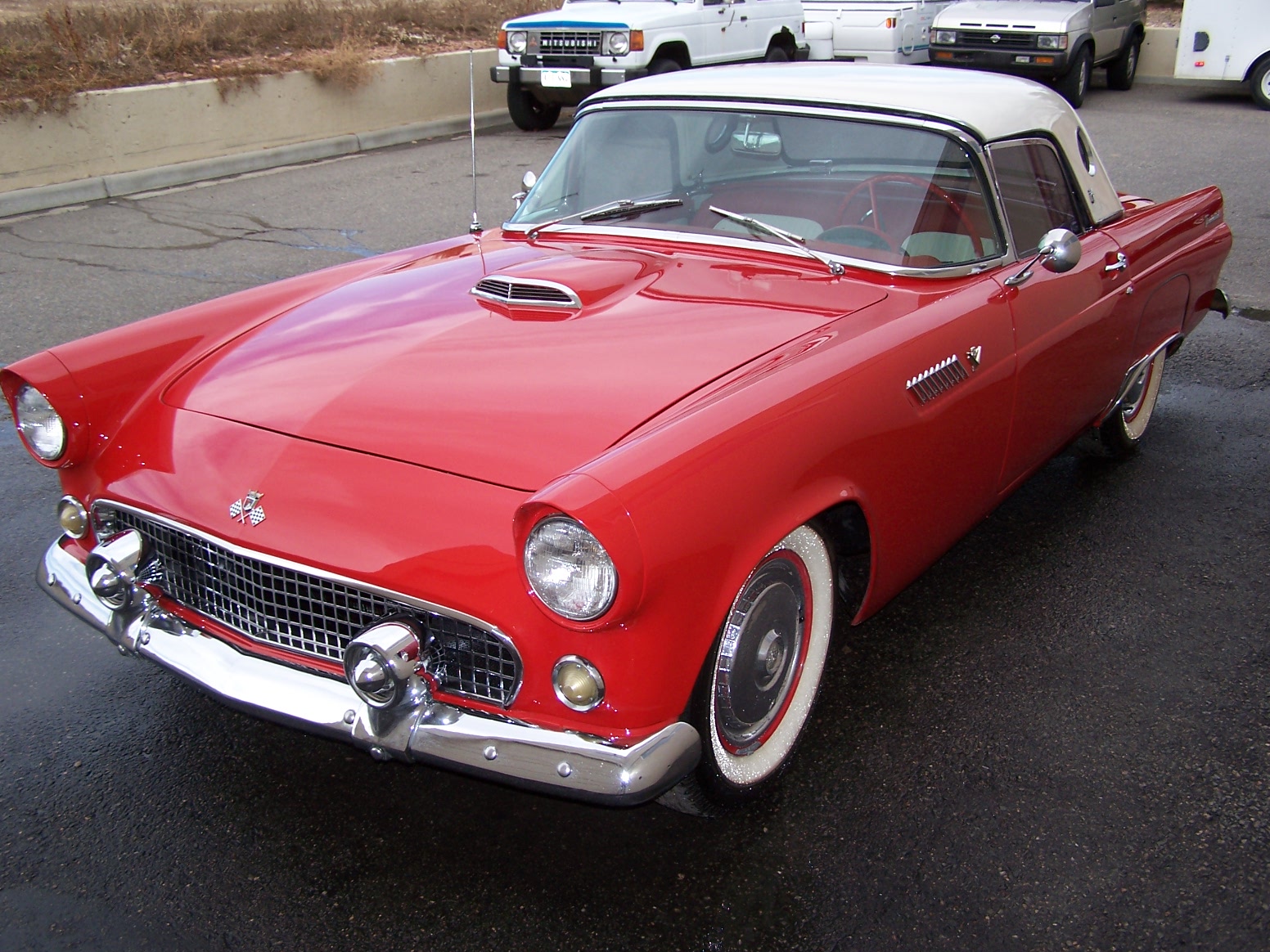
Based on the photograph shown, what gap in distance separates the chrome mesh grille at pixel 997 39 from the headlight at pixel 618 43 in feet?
15.6

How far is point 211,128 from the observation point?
10711 mm

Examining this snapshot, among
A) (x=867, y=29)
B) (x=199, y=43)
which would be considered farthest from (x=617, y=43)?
(x=867, y=29)

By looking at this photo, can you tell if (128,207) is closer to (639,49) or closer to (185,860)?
(639,49)

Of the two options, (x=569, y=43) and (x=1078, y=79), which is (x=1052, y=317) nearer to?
(x=569, y=43)

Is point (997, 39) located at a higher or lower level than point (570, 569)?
higher

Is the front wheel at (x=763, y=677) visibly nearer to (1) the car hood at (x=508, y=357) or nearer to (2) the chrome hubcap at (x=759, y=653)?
(2) the chrome hubcap at (x=759, y=653)

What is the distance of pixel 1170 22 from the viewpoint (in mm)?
19672

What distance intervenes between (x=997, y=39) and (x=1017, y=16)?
1.43ft

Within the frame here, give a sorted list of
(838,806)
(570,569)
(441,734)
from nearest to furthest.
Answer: (570,569)
(441,734)
(838,806)

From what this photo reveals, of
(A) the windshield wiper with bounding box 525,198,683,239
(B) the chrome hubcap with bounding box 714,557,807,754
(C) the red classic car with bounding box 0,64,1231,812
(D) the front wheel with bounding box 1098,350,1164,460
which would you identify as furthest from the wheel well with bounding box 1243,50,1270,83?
(B) the chrome hubcap with bounding box 714,557,807,754

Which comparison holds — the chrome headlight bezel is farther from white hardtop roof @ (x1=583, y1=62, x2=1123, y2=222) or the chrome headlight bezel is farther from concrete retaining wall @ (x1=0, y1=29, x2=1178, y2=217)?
white hardtop roof @ (x1=583, y1=62, x2=1123, y2=222)

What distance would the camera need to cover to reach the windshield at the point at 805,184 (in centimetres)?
336

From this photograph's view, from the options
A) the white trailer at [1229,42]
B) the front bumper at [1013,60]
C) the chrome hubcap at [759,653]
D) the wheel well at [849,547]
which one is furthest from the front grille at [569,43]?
the chrome hubcap at [759,653]

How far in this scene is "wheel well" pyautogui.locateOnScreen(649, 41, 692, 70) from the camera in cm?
1228
